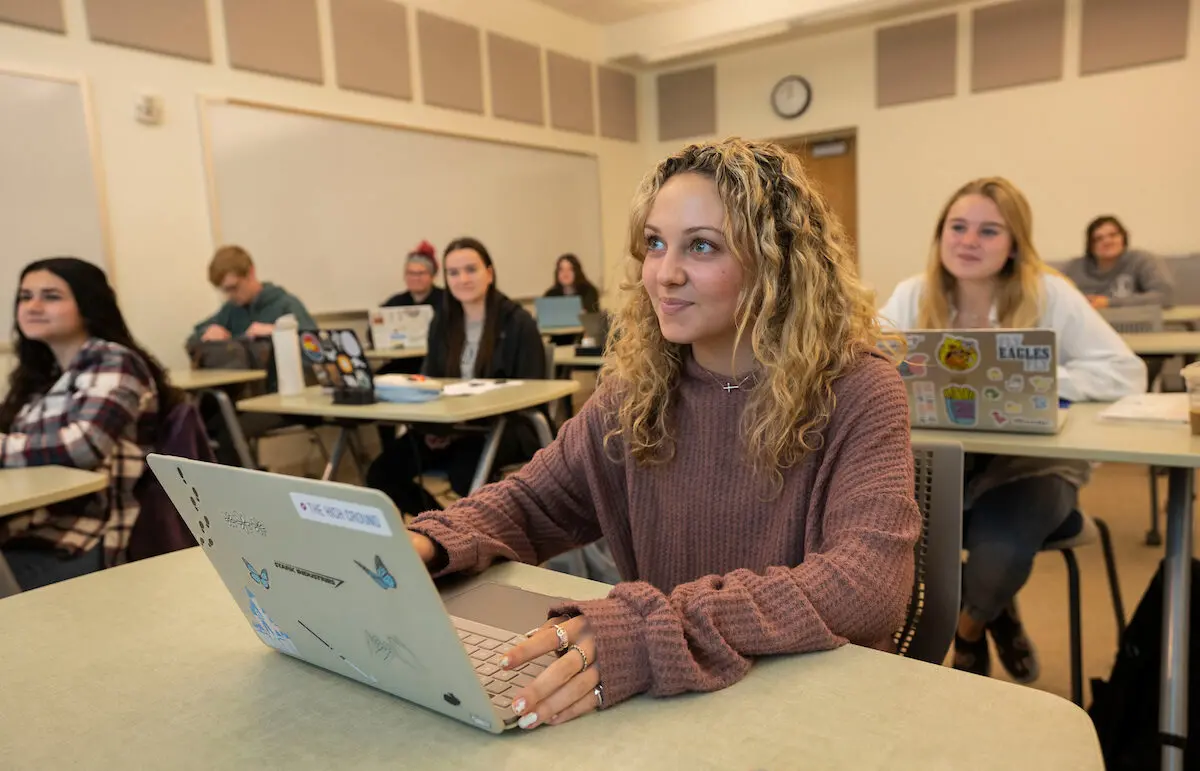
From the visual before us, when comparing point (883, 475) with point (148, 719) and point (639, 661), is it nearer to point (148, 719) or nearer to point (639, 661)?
point (639, 661)

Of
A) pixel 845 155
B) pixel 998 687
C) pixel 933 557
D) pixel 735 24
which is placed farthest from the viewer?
pixel 845 155

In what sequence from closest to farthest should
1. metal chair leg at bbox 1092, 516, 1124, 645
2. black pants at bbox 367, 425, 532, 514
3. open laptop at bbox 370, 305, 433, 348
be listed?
1. metal chair leg at bbox 1092, 516, 1124, 645
2. black pants at bbox 367, 425, 532, 514
3. open laptop at bbox 370, 305, 433, 348

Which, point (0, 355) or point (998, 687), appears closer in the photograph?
point (998, 687)

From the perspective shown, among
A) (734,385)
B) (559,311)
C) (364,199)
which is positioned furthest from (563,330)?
(734,385)

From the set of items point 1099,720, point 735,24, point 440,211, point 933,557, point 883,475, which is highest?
point 735,24

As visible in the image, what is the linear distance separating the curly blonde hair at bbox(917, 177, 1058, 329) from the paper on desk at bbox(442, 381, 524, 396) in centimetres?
138

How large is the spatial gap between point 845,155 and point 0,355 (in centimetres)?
611

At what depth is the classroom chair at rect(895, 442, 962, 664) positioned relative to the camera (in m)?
1.11

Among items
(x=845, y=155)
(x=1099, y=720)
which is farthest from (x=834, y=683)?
(x=845, y=155)

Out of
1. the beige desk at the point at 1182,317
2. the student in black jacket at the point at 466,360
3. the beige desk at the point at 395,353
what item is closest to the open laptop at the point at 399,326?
the beige desk at the point at 395,353

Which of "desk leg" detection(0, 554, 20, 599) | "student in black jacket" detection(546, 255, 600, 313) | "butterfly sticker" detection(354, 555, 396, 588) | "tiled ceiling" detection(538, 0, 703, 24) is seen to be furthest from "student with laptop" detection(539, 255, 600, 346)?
"butterfly sticker" detection(354, 555, 396, 588)

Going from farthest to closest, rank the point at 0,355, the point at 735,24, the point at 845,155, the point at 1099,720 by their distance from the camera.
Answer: the point at 845,155 → the point at 735,24 → the point at 0,355 → the point at 1099,720

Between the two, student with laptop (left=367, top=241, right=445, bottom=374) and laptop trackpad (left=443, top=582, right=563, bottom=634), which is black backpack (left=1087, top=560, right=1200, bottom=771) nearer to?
laptop trackpad (left=443, top=582, right=563, bottom=634)

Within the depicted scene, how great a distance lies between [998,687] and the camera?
0.69m
